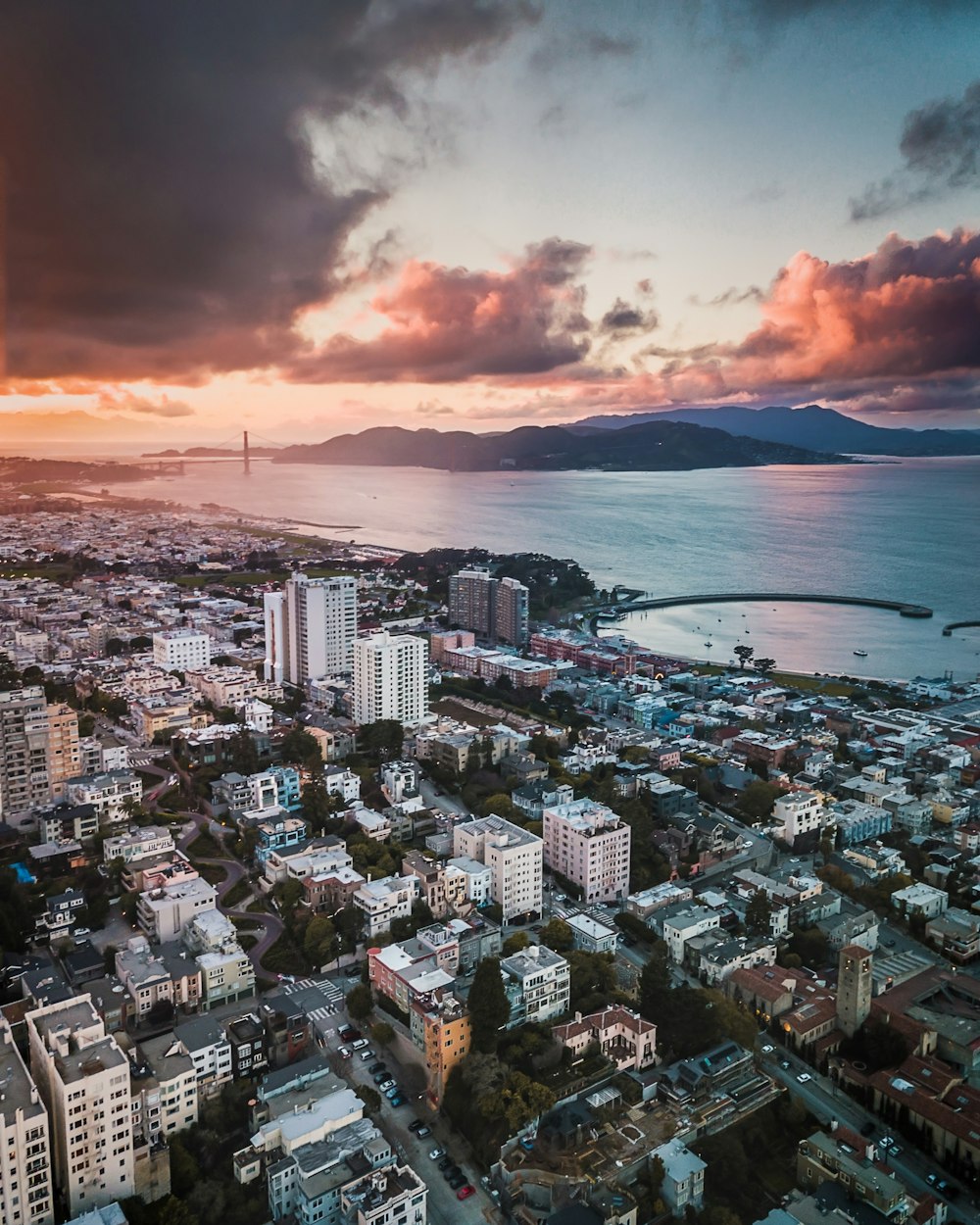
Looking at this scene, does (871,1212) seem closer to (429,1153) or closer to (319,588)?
(429,1153)

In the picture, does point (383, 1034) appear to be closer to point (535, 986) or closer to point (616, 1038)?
point (535, 986)

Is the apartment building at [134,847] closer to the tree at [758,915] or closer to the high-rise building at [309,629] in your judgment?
the tree at [758,915]

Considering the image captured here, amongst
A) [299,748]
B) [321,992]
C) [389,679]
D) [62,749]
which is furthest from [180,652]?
[321,992]

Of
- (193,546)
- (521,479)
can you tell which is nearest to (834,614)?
(193,546)

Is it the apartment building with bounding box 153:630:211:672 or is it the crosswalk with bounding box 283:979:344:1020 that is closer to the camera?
the crosswalk with bounding box 283:979:344:1020

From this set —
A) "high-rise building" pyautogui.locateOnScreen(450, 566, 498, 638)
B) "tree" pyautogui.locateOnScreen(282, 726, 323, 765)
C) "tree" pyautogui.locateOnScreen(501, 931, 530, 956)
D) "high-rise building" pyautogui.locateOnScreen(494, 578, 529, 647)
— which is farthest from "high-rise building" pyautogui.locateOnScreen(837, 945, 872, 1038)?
"high-rise building" pyautogui.locateOnScreen(450, 566, 498, 638)

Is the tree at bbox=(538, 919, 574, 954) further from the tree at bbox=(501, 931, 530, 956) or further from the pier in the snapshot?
the pier

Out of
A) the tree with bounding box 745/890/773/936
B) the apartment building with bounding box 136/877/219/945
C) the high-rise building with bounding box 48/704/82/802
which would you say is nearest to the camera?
the apartment building with bounding box 136/877/219/945

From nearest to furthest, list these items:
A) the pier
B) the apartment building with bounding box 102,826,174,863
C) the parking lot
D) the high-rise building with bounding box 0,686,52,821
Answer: the parking lot
the apartment building with bounding box 102,826,174,863
the high-rise building with bounding box 0,686,52,821
the pier
